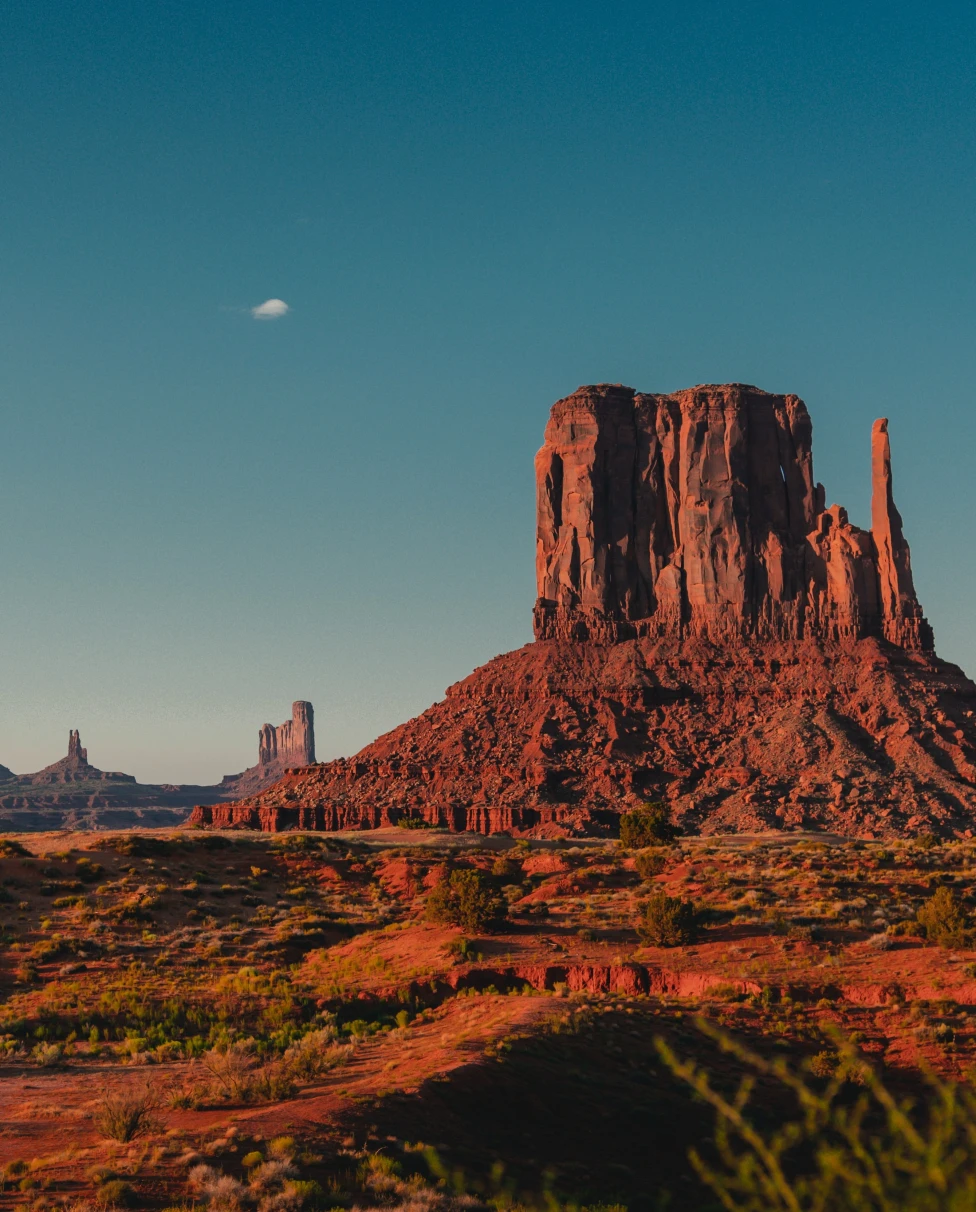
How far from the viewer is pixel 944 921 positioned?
35.7 metres

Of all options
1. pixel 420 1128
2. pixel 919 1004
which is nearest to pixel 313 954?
pixel 919 1004

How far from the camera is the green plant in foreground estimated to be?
7.70 metres

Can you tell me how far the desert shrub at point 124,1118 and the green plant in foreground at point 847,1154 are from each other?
918cm

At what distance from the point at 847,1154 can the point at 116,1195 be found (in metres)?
10.7

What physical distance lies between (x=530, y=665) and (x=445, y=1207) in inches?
4273

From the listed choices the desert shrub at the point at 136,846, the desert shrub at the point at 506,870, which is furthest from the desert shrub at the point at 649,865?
the desert shrub at the point at 136,846

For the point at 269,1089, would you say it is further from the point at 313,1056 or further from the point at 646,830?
the point at 646,830

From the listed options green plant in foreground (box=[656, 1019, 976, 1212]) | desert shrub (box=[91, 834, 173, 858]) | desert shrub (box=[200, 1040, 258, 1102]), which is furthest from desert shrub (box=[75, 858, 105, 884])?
green plant in foreground (box=[656, 1019, 976, 1212])

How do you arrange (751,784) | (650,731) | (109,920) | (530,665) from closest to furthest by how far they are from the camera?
1. (109,920)
2. (751,784)
3. (650,731)
4. (530,665)

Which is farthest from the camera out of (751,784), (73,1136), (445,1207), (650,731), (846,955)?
(650,731)

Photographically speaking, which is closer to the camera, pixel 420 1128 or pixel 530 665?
pixel 420 1128

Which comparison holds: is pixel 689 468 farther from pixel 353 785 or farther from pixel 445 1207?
pixel 445 1207

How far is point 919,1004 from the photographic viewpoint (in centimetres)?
2942

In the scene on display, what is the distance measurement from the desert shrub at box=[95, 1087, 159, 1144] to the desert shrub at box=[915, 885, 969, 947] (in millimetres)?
24004
